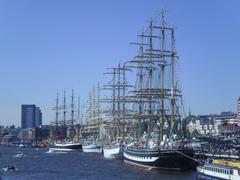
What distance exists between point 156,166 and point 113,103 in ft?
307

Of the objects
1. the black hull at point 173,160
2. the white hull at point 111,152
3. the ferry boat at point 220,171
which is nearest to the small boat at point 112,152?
the white hull at point 111,152

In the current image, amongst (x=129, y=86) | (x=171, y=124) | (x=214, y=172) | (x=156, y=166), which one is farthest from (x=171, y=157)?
(x=129, y=86)

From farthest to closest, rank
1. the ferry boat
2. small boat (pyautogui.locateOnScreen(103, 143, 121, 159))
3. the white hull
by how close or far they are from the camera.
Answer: the white hull → small boat (pyautogui.locateOnScreen(103, 143, 121, 159)) → the ferry boat

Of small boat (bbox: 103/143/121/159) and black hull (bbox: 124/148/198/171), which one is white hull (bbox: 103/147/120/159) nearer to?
small boat (bbox: 103/143/121/159)

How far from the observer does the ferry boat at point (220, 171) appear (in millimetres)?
73812

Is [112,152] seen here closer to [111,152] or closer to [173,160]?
[111,152]

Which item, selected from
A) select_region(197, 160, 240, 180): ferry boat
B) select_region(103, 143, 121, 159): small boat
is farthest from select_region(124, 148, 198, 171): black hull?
select_region(103, 143, 121, 159): small boat

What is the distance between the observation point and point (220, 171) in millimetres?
77875

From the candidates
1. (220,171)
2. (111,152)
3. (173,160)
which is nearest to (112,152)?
(111,152)

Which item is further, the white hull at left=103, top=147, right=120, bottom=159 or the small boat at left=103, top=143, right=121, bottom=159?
the white hull at left=103, top=147, right=120, bottom=159

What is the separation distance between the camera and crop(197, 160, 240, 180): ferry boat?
242 feet

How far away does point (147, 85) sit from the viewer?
144 m

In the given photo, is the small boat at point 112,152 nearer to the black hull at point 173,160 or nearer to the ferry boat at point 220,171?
the black hull at point 173,160

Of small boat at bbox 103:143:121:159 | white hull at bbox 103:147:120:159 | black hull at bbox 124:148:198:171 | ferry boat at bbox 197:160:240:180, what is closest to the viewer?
ferry boat at bbox 197:160:240:180
